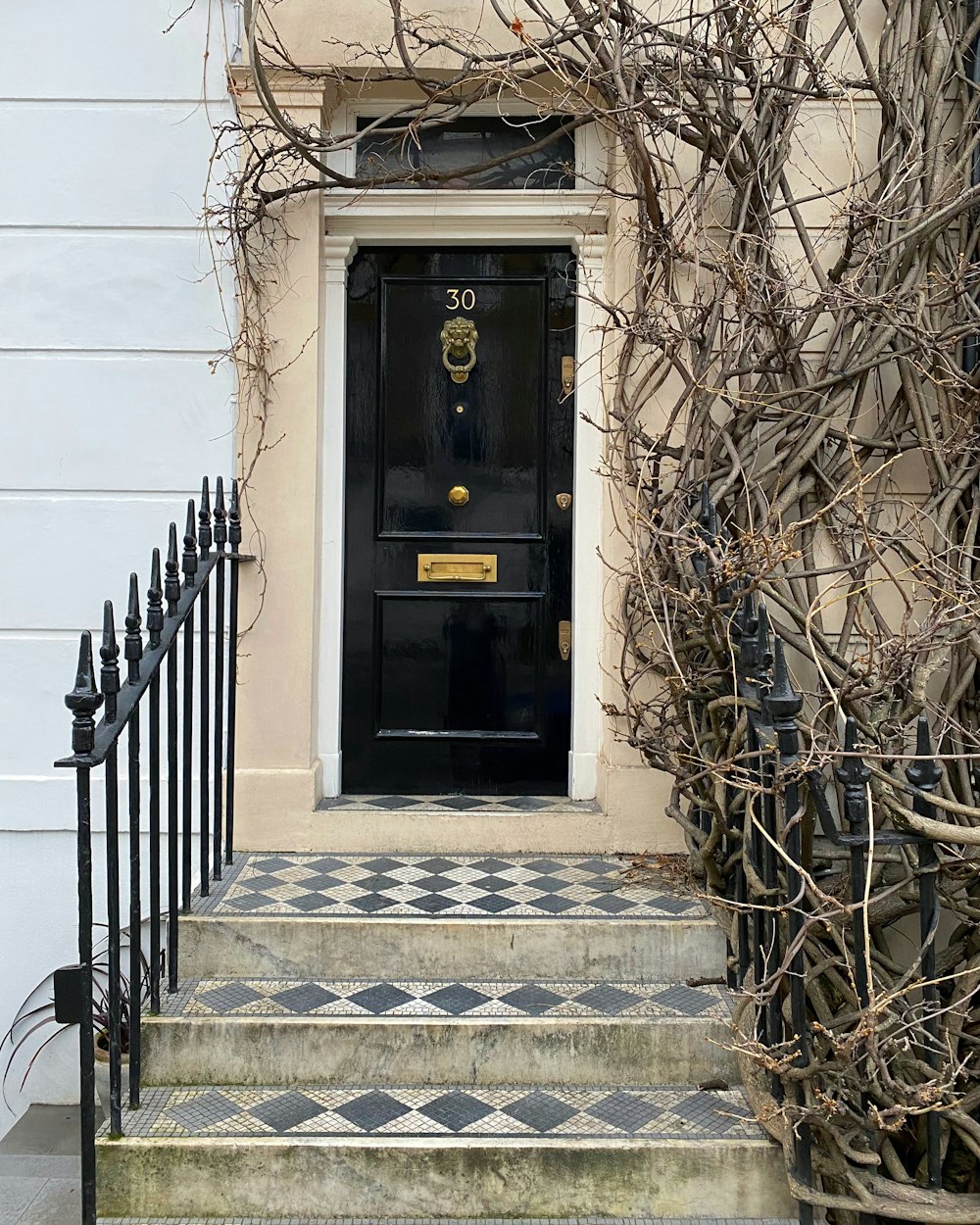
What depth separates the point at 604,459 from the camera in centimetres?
418

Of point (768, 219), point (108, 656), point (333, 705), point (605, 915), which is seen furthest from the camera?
point (333, 705)

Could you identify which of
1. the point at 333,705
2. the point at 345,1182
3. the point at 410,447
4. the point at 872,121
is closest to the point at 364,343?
the point at 410,447

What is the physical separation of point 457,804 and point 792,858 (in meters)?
1.94

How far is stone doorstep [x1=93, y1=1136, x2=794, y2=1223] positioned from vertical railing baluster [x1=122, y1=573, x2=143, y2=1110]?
0.21 meters

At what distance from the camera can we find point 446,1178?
2.85 meters

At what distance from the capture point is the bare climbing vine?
12.1ft

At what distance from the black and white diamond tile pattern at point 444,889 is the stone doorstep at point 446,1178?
83 centimetres

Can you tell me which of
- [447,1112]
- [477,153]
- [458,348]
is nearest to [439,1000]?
[447,1112]

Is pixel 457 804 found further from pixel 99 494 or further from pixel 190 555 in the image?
pixel 99 494

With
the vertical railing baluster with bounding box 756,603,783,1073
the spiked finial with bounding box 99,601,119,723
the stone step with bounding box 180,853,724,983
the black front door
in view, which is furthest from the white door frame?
the spiked finial with bounding box 99,601,119,723

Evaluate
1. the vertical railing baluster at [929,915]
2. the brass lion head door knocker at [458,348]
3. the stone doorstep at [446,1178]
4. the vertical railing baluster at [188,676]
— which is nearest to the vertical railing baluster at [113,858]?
the stone doorstep at [446,1178]

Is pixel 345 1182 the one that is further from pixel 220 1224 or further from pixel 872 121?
pixel 872 121

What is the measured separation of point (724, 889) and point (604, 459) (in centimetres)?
153

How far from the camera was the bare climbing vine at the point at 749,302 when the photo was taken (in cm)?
370
